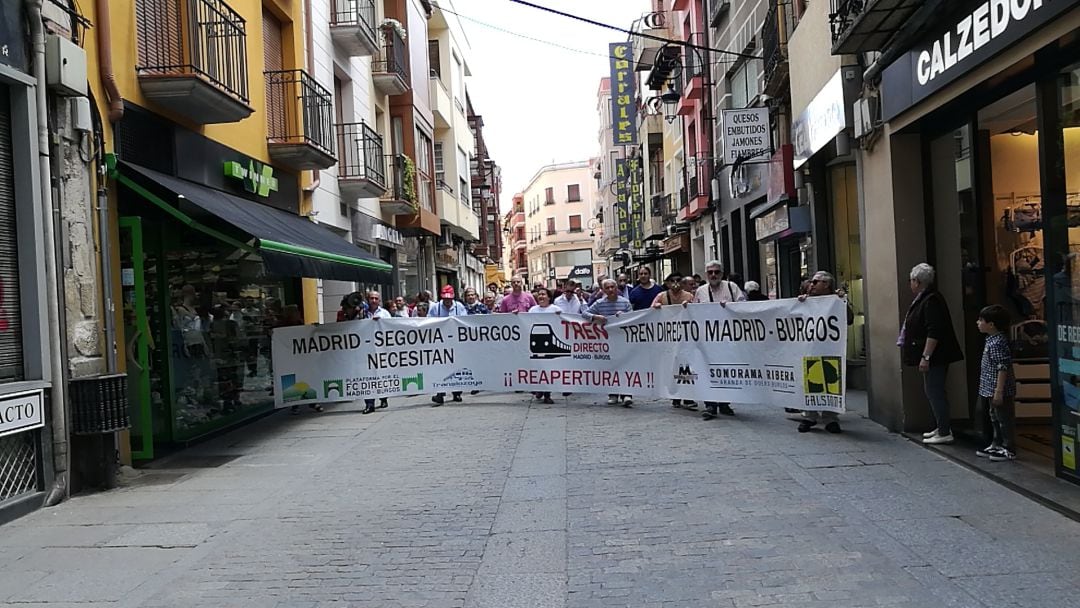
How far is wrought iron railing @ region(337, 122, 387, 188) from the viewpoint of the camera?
55.6 ft

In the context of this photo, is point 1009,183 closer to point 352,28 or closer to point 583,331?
point 583,331

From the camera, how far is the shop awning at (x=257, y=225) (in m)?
8.53

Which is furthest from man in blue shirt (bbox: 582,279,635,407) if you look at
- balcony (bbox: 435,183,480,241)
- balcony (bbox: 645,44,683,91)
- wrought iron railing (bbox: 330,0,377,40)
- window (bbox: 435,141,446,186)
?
window (bbox: 435,141,446,186)

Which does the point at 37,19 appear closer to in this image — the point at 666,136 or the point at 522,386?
the point at 522,386

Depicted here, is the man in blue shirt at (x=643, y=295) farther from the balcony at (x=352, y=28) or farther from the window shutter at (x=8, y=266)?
the balcony at (x=352, y=28)

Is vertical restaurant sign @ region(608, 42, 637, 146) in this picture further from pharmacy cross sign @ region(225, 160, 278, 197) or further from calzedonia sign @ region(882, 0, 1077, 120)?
calzedonia sign @ region(882, 0, 1077, 120)

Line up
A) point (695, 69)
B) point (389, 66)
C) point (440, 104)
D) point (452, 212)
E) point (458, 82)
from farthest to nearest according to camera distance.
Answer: point (458, 82) < point (452, 212) < point (440, 104) < point (695, 69) < point (389, 66)

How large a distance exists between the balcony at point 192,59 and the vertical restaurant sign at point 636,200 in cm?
2878

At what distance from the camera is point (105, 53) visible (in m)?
8.10

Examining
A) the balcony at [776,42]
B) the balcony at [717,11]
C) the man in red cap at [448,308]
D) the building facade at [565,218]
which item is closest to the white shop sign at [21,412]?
the man in red cap at [448,308]

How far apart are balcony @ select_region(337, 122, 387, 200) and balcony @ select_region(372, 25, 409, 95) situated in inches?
89.4

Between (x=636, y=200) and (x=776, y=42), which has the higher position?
(x=636, y=200)

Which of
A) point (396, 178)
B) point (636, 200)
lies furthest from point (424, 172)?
point (636, 200)

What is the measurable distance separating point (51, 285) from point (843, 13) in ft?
24.9
